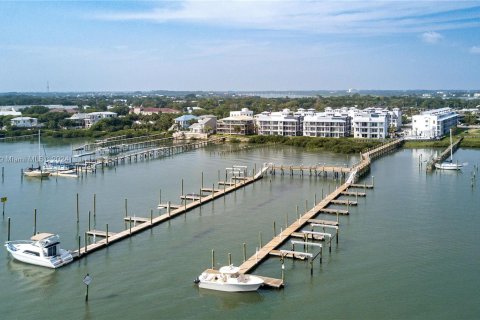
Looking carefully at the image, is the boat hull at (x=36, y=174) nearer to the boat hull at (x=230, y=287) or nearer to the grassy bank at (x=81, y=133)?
the boat hull at (x=230, y=287)

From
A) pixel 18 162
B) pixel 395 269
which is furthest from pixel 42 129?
pixel 395 269

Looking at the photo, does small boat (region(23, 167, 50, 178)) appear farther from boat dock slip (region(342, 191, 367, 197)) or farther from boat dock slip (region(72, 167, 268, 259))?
boat dock slip (region(342, 191, 367, 197))

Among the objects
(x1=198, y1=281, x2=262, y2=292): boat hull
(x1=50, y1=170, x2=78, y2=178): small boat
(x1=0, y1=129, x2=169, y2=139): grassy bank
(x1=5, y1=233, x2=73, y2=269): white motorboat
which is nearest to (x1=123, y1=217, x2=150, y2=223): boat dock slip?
(x1=5, y1=233, x2=73, y2=269): white motorboat

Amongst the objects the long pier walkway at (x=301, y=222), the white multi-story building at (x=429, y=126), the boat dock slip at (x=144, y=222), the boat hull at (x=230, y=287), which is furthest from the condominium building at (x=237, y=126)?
the boat hull at (x=230, y=287)

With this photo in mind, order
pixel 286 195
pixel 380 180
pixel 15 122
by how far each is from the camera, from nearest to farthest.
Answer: pixel 286 195 → pixel 380 180 → pixel 15 122

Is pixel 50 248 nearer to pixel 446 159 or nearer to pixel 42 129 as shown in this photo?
pixel 446 159

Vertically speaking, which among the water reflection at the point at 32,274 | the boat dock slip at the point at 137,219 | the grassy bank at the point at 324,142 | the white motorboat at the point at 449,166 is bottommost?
the water reflection at the point at 32,274
